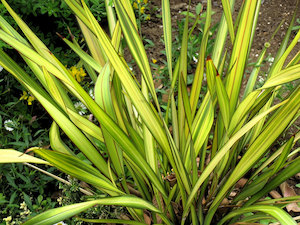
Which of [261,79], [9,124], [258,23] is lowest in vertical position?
[9,124]

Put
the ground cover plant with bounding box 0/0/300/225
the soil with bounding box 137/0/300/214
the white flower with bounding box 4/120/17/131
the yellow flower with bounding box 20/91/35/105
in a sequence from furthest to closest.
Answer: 1. the soil with bounding box 137/0/300/214
2. the yellow flower with bounding box 20/91/35/105
3. the white flower with bounding box 4/120/17/131
4. the ground cover plant with bounding box 0/0/300/225

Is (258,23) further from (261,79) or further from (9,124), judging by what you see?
(9,124)

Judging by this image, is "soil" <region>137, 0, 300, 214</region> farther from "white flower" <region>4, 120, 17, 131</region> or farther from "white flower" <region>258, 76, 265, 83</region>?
"white flower" <region>4, 120, 17, 131</region>

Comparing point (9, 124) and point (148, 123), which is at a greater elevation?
point (148, 123)

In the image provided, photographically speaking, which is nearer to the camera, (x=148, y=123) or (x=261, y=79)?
(x=148, y=123)

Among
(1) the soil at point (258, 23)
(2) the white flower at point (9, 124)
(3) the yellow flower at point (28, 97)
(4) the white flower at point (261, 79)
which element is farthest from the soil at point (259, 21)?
(2) the white flower at point (9, 124)

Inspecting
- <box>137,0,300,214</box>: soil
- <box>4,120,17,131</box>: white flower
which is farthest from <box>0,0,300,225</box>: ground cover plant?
<box>137,0,300,214</box>: soil

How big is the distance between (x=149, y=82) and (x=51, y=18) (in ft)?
4.33

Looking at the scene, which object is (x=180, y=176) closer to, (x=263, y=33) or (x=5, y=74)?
(x=5, y=74)

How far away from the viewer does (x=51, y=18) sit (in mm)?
2039

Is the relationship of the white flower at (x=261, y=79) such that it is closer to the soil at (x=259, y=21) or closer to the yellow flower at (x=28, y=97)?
the soil at (x=259, y=21)

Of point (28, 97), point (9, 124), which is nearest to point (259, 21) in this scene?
point (28, 97)

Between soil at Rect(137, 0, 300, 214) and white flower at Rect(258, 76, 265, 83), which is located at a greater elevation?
soil at Rect(137, 0, 300, 214)

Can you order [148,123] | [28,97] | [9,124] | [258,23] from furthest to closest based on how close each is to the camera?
[258,23]
[28,97]
[9,124]
[148,123]
